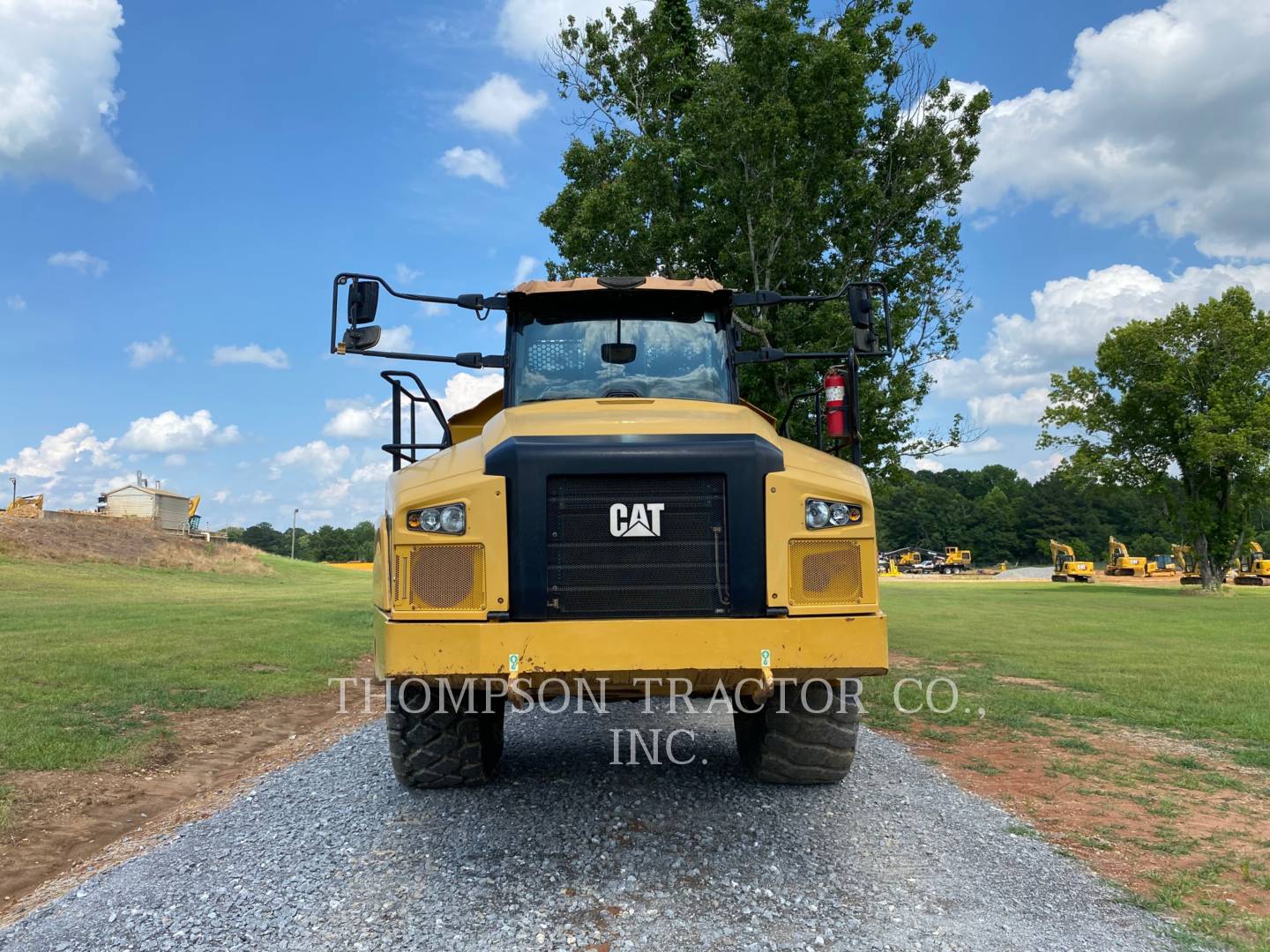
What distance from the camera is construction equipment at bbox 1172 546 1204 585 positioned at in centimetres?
4085

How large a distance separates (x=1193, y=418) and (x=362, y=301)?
3481cm

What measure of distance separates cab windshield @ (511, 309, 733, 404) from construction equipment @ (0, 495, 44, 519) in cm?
4808

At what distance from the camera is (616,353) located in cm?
545

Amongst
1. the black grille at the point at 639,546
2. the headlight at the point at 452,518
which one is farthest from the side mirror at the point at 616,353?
the headlight at the point at 452,518

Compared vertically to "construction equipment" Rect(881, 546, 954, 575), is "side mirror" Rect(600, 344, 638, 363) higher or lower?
higher

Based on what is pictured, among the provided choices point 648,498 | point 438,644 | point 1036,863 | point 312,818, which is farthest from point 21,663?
point 1036,863

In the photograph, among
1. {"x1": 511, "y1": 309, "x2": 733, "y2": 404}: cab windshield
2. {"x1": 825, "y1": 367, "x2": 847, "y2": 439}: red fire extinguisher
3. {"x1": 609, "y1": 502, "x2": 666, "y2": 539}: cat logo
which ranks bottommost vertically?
{"x1": 609, "y1": 502, "x2": 666, "y2": 539}: cat logo

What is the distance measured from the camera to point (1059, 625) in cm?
1891

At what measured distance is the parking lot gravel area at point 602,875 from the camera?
11.2ft

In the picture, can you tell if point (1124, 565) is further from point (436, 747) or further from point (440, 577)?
point (440, 577)

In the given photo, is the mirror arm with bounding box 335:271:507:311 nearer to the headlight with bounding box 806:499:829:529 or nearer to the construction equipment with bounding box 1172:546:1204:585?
the headlight with bounding box 806:499:829:529

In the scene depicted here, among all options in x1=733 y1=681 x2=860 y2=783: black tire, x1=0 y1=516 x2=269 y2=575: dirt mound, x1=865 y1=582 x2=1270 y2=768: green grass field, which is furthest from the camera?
x1=0 y1=516 x2=269 y2=575: dirt mound

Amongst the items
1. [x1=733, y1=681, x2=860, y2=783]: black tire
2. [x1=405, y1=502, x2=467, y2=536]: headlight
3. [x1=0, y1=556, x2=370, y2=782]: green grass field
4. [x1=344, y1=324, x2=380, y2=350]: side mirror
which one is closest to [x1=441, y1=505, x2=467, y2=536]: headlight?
[x1=405, y1=502, x2=467, y2=536]: headlight

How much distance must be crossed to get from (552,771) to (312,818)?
Result: 1.49m
